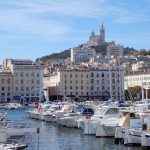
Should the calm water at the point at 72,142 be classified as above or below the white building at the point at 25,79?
below

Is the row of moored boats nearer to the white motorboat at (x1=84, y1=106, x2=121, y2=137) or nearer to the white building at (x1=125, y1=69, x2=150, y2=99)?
the white motorboat at (x1=84, y1=106, x2=121, y2=137)

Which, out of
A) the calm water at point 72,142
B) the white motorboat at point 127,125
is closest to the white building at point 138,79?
the calm water at point 72,142

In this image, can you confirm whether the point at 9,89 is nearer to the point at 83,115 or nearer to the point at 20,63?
the point at 20,63

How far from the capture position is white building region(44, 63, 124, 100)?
12581 centimetres

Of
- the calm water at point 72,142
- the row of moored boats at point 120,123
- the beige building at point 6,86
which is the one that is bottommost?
the calm water at point 72,142

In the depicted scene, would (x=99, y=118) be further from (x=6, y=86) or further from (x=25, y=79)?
(x=6, y=86)

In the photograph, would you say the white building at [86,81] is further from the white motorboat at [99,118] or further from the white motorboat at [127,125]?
the white motorboat at [127,125]

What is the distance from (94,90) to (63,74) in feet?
29.6

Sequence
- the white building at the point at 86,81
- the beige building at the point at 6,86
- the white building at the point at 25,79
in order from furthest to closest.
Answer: the beige building at the point at 6,86 → the white building at the point at 25,79 → the white building at the point at 86,81

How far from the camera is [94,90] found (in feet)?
423

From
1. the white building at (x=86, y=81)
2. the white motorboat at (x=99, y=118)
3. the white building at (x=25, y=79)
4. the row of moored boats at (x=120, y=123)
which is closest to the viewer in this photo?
the row of moored boats at (x=120, y=123)

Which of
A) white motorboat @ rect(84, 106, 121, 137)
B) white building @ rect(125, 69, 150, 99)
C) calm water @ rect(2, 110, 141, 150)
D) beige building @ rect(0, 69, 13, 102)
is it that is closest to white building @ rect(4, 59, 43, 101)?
beige building @ rect(0, 69, 13, 102)

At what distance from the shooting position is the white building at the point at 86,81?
12581cm

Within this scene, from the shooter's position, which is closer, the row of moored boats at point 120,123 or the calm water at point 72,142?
the row of moored boats at point 120,123
